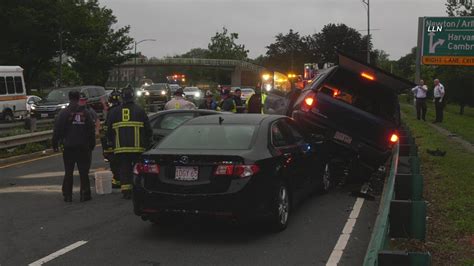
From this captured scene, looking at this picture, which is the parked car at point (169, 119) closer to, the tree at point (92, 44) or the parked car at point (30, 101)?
the parked car at point (30, 101)

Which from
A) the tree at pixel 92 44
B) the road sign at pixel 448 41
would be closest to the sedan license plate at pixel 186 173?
the road sign at pixel 448 41

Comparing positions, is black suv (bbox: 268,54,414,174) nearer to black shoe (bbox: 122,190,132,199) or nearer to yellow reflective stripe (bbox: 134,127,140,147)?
yellow reflective stripe (bbox: 134,127,140,147)

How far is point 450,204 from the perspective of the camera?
7930 mm

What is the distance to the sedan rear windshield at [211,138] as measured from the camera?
6.98 meters

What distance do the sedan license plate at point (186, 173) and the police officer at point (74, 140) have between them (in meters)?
3.23

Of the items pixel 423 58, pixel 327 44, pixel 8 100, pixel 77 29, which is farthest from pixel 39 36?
pixel 327 44

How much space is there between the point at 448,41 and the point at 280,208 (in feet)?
56.5

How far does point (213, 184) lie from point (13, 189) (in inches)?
225

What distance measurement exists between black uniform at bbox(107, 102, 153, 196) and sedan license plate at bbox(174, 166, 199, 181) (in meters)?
2.35

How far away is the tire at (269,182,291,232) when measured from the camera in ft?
22.3

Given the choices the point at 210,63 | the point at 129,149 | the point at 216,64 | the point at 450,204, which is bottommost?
the point at 450,204

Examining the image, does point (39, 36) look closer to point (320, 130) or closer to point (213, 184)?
point (320, 130)

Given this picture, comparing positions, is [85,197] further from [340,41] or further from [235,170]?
[340,41]

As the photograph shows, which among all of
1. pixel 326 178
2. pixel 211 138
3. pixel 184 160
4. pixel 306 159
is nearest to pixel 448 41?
pixel 326 178
